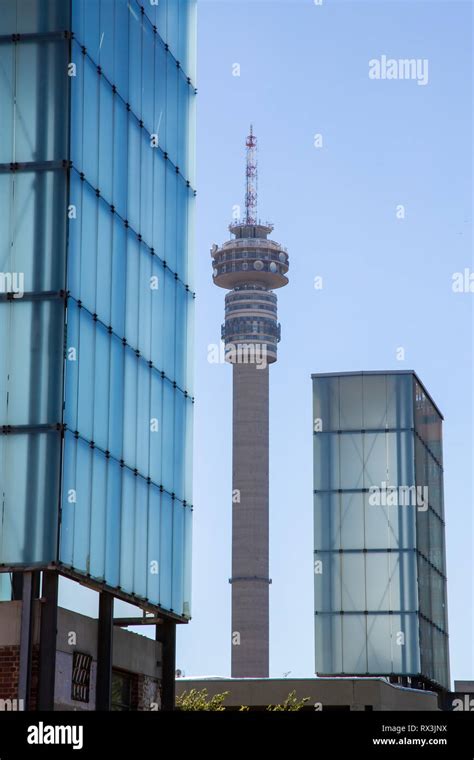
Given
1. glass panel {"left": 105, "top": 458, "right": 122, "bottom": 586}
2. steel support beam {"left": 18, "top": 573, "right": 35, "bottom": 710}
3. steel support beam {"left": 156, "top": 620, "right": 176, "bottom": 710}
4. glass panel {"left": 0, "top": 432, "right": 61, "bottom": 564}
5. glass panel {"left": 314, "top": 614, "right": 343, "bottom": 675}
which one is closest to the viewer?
steel support beam {"left": 18, "top": 573, "right": 35, "bottom": 710}

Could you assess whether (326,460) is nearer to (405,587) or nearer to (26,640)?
(405,587)

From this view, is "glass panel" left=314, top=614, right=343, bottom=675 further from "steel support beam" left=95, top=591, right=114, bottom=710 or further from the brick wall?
the brick wall

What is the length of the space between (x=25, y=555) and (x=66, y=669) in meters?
3.23

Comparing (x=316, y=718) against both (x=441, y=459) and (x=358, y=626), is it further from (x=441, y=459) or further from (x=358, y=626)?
(x=441, y=459)

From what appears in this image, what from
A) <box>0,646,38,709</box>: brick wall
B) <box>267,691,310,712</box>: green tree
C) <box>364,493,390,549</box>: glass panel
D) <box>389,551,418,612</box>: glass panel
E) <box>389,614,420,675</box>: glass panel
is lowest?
<box>0,646,38,709</box>: brick wall

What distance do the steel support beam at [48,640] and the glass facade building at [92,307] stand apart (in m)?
Answer: 0.62

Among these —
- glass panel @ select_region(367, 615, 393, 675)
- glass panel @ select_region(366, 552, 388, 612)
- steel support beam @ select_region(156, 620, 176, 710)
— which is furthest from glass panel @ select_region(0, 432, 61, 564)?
glass panel @ select_region(367, 615, 393, 675)

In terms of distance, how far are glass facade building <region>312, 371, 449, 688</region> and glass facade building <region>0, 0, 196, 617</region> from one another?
45.2 meters

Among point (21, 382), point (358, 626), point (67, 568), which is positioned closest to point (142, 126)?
point (21, 382)

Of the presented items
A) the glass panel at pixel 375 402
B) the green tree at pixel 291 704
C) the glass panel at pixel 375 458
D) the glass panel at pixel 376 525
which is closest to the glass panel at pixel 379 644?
the glass panel at pixel 376 525

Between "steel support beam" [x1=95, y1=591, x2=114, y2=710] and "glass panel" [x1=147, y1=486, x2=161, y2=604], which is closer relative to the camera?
"steel support beam" [x1=95, y1=591, x2=114, y2=710]

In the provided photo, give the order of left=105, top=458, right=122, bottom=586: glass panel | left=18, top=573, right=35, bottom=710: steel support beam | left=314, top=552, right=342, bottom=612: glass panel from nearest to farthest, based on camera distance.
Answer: left=18, top=573, right=35, bottom=710: steel support beam → left=105, top=458, right=122, bottom=586: glass panel → left=314, top=552, right=342, bottom=612: glass panel

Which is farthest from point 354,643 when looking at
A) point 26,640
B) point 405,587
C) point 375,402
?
point 26,640

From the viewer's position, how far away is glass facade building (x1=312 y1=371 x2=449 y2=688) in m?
90.4
